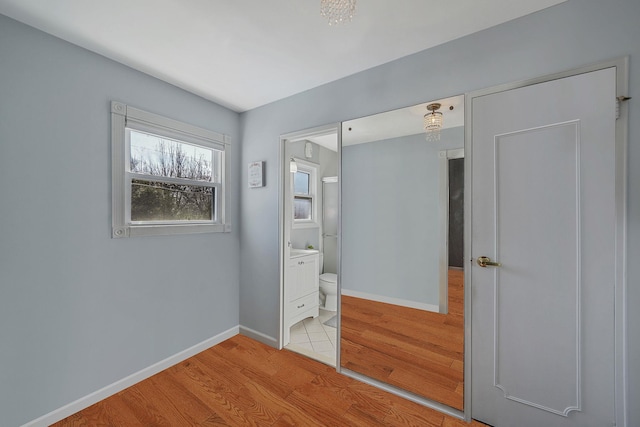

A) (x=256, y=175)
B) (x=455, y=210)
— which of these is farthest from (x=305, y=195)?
(x=455, y=210)

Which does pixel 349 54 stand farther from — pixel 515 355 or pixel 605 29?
pixel 515 355

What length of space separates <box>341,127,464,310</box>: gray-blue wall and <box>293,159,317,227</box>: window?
2.76 ft

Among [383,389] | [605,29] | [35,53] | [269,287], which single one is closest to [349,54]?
[605,29]

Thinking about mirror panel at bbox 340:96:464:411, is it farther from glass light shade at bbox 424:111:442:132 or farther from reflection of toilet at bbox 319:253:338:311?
reflection of toilet at bbox 319:253:338:311

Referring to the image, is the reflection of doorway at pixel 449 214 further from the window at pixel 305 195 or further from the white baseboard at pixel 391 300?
the window at pixel 305 195

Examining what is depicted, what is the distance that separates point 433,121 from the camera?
78.4 inches

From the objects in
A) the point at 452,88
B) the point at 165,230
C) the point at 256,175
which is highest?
the point at 452,88

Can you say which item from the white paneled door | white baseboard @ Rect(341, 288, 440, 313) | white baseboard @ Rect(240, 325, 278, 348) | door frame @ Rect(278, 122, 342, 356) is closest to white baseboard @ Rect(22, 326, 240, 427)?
white baseboard @ Rect(240, 325, 278, 348)

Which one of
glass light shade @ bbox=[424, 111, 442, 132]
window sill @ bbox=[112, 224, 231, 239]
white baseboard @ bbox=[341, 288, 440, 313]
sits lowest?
white baseboard @ bbox=[341, 288, 440, 313]

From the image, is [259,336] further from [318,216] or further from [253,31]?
[253,31]

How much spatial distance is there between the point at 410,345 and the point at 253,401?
1507 millimetres

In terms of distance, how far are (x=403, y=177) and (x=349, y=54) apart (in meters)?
1.45

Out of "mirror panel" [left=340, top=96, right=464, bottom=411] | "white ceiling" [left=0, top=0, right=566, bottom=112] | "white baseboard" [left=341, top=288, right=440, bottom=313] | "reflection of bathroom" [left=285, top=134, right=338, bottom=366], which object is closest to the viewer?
"white ceiling" [left=0, top=0, right=566, bottom=112]

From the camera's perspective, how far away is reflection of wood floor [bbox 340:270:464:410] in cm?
193
